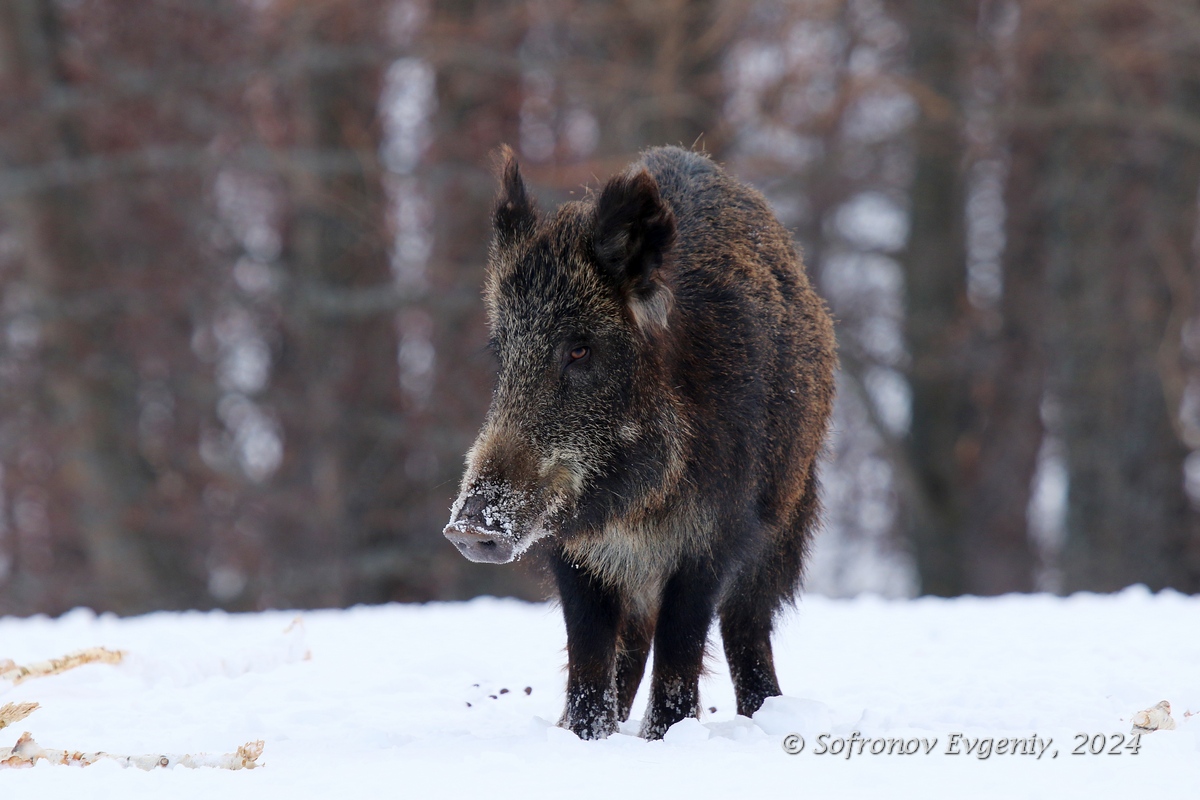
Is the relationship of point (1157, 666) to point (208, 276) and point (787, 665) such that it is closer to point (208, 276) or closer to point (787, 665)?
point (787, 665)

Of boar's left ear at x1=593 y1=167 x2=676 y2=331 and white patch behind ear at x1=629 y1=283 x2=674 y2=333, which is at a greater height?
boar's left ear at x1=593 y1=167 x2=676 y2=331

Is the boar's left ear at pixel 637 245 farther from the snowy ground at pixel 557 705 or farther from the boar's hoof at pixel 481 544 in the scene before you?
the snowy ground at pixel 557 705

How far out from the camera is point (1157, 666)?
5.36 meters

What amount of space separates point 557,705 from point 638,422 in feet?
5.12

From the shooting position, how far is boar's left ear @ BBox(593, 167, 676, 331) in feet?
14.9

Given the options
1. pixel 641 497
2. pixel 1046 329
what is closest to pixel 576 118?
pixel 1046 329

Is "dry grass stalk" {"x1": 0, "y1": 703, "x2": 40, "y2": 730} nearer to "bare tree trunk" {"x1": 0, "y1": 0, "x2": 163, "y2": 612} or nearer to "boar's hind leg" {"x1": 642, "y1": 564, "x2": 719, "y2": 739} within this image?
"boar's hind leg" {"x1": 642, "y1": 564, "x2": 719, "y2": 739}

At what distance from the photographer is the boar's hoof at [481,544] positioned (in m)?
3.95

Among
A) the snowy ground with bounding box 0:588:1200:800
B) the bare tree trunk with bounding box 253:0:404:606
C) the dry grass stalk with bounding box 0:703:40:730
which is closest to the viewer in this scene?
the snowy ground with bounding box 0:588:1200:800

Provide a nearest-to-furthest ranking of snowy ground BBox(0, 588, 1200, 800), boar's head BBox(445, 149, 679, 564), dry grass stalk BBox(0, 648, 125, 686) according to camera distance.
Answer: snowy ground BBox(0, 588, 1200, 800) < boar's head BBox(445, 149, 679, 564) < dry grass stalk BBox(0, 648, 125, 686)

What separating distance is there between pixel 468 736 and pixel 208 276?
39.7ft

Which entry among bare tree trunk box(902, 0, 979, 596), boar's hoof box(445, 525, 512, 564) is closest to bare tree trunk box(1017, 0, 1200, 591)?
bare tree trunk box(902, 0, 979, 596)

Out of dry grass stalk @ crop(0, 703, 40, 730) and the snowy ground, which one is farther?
dry grass stalk @ crop(0, 703, 40, 730)

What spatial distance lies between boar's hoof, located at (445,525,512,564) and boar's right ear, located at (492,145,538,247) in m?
1.28
